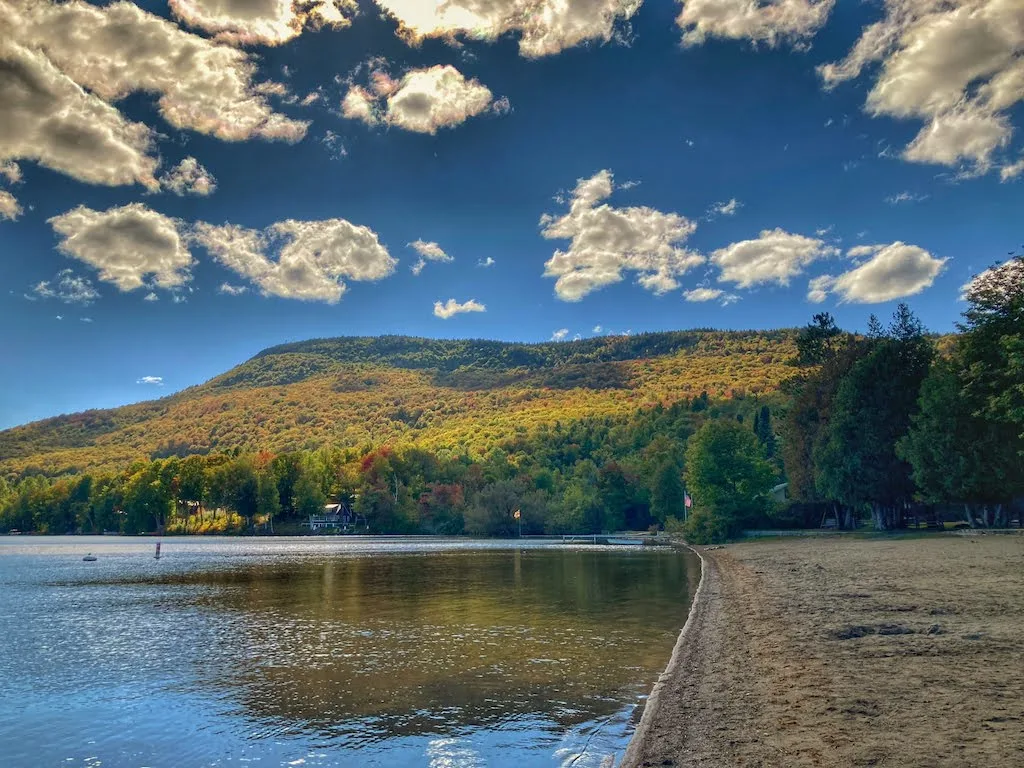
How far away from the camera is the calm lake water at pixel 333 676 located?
469 inches

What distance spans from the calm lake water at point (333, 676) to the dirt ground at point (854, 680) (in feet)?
4.86

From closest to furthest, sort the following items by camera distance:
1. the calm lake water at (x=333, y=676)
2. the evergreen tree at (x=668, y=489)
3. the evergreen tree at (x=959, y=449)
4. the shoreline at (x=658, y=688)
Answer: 1. the shoreline at (x=658, y=688)
2. the calm lake water at (x=333, y=676)
3. the evergreen tree at (x=959, y=449)
4. the evergreen tree at (x=668, y=489)

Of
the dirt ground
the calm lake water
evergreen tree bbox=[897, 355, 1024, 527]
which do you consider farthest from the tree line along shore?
the calm lake water

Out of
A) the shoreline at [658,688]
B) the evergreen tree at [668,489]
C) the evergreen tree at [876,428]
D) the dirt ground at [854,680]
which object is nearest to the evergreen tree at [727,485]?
the evergreen tree at [876,428]

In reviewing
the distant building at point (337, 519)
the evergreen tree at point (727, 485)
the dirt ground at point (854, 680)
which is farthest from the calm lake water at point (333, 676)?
the distant building at point (337, 519)

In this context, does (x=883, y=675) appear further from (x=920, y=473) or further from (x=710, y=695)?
(x=920, y=473)

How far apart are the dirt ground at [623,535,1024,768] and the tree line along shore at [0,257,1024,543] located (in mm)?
22814

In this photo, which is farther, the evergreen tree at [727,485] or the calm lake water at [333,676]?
the evergreen tree at [727,485]

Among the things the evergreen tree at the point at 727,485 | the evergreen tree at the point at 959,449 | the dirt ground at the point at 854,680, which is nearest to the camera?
the dirt ground at the point at 854,680

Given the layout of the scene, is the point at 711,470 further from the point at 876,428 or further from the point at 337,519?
the point at 337,519

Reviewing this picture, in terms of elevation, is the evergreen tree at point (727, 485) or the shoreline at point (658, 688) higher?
the evergreen tree at point (727, 485)

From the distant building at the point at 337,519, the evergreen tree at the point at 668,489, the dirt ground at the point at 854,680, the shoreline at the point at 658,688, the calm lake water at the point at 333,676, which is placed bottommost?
the calm lake water at the point at 333,676

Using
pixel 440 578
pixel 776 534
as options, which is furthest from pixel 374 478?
pixel 440 578

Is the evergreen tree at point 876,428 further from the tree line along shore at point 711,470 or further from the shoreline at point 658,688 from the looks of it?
the shoreline at point 658,688
